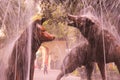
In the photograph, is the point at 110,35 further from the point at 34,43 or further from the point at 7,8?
the point at 7,8

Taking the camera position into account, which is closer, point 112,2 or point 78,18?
point 78,18

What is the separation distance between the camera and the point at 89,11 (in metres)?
7.43

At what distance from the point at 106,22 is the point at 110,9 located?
410 mm

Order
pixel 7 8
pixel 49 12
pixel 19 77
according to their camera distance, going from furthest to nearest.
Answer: pixel 7 8, pixel 49 12, pixel 19 77

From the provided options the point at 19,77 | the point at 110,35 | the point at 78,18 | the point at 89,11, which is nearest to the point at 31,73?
the point at 19,77

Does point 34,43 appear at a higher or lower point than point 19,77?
higher

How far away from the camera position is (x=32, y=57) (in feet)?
17.4

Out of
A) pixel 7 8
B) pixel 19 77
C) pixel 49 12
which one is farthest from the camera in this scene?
pixel 7 8

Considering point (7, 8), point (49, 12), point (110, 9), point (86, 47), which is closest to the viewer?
point (86, 47)

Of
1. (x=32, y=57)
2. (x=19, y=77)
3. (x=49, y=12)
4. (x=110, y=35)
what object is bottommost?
(x=19, y=77)

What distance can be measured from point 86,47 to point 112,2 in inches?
67.1

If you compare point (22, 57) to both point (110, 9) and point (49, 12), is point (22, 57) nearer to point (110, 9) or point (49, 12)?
point (49, 12)

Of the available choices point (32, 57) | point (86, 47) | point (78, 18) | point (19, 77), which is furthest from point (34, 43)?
point (86, 47)

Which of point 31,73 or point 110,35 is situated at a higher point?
point 110,35
